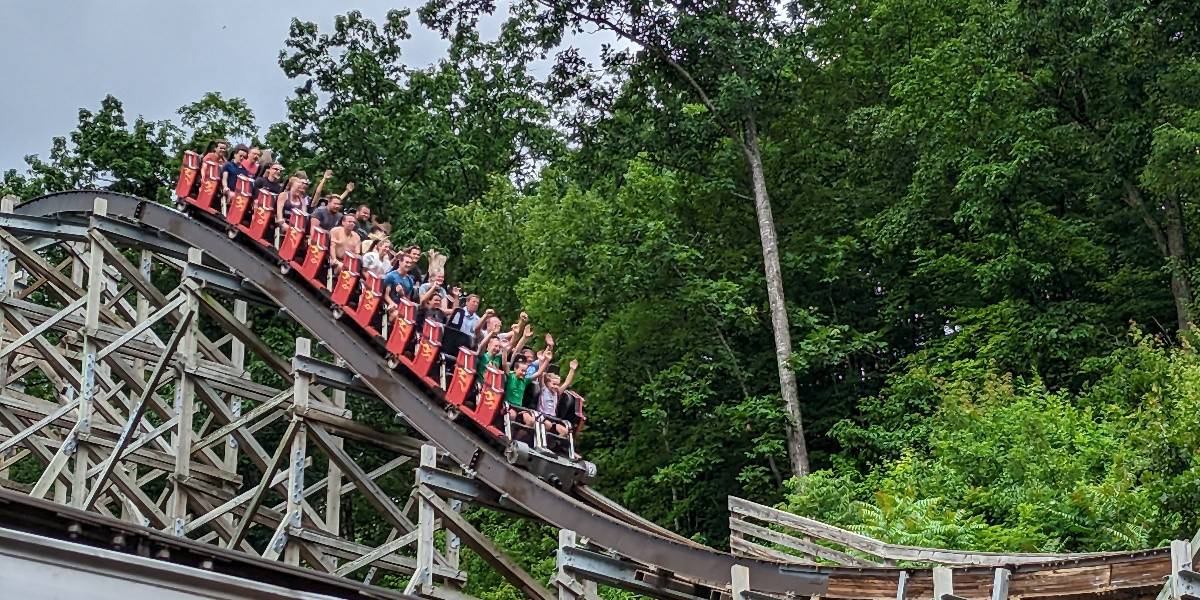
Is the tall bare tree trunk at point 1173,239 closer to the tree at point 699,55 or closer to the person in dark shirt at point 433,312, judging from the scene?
the tree at point 699,55

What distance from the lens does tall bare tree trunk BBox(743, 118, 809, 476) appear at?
23.2m

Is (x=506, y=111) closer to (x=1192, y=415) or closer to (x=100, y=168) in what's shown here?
(x=100, y=168)

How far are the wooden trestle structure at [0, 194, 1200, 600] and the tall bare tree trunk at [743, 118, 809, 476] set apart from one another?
4551 millimetres

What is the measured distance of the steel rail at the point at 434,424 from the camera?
13703mm

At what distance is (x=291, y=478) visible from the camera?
15.6 meters

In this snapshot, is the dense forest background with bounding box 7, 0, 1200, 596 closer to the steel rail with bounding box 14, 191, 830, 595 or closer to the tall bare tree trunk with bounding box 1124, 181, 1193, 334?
the tall bare tree trunk with bounding box 1124, 181, 1193, 334

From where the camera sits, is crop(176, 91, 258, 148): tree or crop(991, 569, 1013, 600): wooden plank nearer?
crop(991, 569, 1013, 600): wooden plank

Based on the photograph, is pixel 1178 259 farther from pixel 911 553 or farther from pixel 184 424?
pixel 184 424

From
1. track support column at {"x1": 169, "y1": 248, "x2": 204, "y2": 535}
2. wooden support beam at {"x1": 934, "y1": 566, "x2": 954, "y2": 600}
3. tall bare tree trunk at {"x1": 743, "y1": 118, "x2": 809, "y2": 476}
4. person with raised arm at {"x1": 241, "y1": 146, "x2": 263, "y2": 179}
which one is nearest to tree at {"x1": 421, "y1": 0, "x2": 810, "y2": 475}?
tall bare tree trunk at {"x1": 743, "y1": 118, "x2": 809, "y2": 476}

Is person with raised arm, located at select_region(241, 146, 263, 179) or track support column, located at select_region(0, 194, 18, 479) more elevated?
person with raised arm, located at select_region(241, 146, 263, 179)

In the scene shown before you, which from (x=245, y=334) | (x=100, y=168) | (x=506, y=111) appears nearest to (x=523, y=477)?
(x=245, y=334)

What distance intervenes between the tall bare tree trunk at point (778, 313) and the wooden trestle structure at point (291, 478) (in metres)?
4.55

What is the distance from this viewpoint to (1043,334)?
913 inches

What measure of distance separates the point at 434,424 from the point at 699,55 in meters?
11.6
